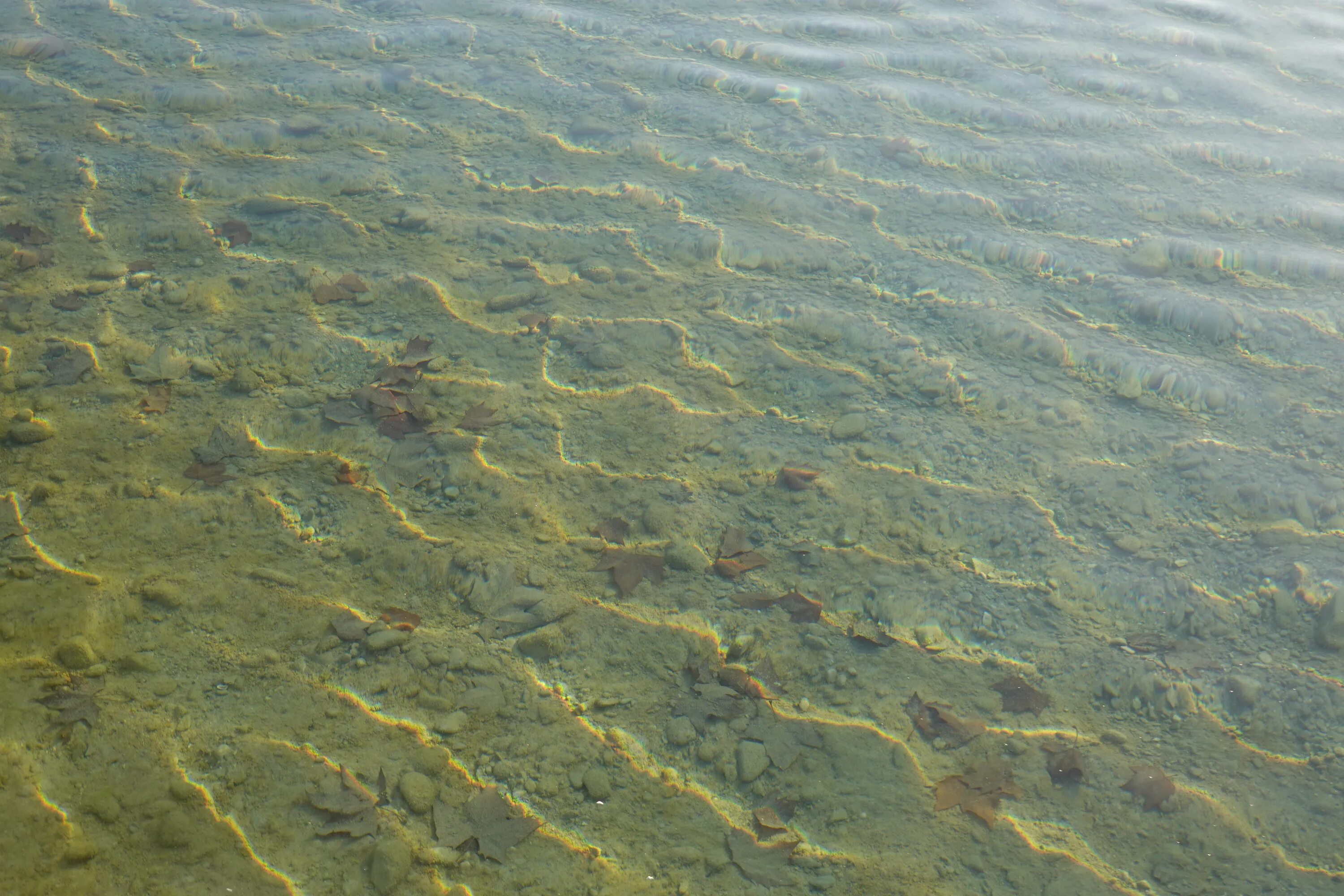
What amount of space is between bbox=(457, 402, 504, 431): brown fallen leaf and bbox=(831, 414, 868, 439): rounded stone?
1.11 meters

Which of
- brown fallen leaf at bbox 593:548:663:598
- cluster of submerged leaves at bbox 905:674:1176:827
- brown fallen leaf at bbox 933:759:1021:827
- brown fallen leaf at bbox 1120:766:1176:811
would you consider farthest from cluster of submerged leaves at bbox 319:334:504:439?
brown fallen leaf at bbox 1120:766:1176:811

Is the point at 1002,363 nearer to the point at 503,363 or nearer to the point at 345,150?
the point at 503,363

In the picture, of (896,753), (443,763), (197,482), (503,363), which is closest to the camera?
(443,763)

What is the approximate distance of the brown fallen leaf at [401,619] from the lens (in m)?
2.43

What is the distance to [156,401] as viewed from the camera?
9.87 feet

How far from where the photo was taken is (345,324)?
135 inches

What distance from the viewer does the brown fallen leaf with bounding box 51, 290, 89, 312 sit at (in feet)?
11.0

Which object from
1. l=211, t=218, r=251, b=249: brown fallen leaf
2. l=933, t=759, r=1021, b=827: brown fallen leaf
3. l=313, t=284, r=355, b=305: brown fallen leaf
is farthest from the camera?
l=211, t=218, r=251, b=249: brown fallen leaf

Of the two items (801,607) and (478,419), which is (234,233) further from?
(801,607)

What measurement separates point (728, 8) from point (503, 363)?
4.23 m

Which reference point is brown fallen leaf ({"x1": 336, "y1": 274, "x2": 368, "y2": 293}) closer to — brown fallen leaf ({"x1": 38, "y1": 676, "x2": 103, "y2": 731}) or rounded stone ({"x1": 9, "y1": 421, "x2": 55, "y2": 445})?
rounded stone ({"x1": 9, "y1": 421, "x2": 55, "y2": 445})

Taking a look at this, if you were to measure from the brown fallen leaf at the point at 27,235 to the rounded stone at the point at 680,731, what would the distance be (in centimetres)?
312

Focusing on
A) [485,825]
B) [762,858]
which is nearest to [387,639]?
[485,825]

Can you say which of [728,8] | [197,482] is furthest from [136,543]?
[728,8]
